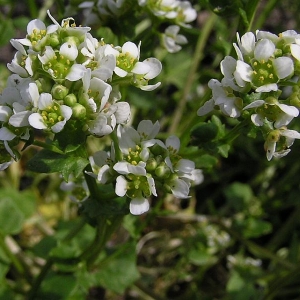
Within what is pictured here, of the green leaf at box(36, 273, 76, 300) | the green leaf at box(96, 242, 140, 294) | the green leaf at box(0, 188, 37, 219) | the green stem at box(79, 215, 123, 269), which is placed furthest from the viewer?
the green leaf at box(0, 188, 37, 219)

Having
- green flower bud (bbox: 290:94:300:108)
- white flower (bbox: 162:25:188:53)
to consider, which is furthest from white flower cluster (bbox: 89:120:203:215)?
white flower (bbox: 162:25:188:53)

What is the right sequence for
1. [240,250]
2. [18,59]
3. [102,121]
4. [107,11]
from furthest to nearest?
[240,250] → [107,11] → [18,59] → [102,121]

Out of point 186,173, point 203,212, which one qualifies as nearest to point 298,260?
point 203,212

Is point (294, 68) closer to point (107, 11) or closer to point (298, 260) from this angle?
point (107, 11)

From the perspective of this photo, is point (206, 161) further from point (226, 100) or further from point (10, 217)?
point (10, 217)

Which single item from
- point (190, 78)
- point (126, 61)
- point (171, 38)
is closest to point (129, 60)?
point (126, 61)

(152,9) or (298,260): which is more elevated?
(152,9)

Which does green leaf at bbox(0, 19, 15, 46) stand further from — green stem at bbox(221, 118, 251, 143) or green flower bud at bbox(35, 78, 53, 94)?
green stem at bbox(221, 118, 251, 143)
